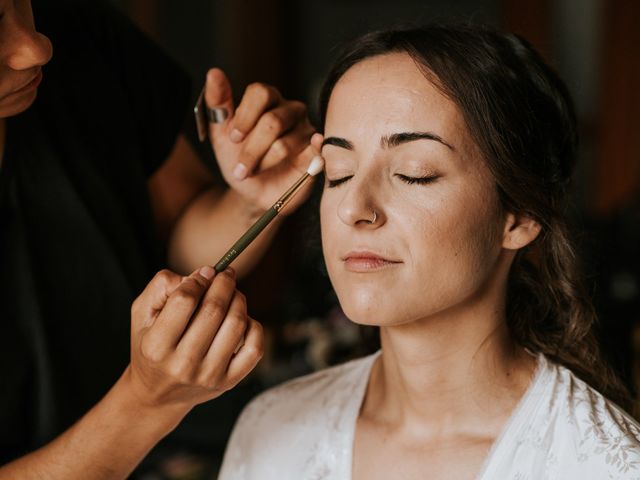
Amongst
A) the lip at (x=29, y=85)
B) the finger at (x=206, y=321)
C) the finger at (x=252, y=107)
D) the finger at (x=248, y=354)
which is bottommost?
the finger at (x=248, y=354)

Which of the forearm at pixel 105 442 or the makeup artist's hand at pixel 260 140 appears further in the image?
the makeup artist's hand at pixel 260 140

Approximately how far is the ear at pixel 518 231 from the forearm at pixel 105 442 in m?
0.63

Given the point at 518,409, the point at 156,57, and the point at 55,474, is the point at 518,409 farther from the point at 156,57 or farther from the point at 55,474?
the point at 156,57

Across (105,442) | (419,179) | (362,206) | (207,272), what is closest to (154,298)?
→ (207,272)

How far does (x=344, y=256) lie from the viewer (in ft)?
4.50

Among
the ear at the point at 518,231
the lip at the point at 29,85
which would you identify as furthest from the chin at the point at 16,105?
the ear at the point at 518,231

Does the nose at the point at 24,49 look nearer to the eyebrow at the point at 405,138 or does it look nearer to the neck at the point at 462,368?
the eyebrow at the point at 405,138

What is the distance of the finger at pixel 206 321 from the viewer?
1.16 metres

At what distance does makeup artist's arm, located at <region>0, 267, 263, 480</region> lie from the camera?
1.16 meters

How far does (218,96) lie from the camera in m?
1.49

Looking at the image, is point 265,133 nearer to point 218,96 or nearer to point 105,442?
point 218,96

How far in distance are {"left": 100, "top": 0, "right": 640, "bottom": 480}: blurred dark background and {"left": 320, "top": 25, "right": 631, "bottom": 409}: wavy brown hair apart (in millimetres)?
129

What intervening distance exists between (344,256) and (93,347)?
54 centimetres

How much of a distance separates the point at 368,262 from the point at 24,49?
626mm
